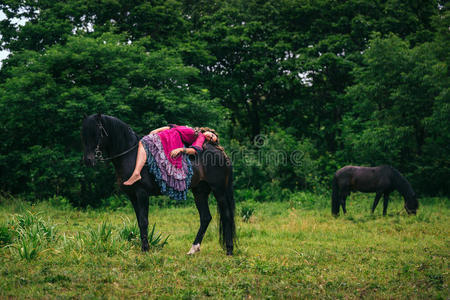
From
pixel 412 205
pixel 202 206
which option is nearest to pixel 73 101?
pixel 202 206

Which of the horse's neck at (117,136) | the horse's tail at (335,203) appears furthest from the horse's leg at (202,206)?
the horse's tail at (335,203)

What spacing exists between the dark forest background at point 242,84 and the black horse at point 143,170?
6.99m

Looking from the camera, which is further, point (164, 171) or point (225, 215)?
point (225, 215)

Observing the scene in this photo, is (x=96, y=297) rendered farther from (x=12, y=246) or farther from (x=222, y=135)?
(x=222, y=135)

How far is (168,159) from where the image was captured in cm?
604

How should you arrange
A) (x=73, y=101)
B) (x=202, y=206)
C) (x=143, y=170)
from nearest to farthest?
(x=143, y=170), (x=202, y=206), (x=73, y=101)

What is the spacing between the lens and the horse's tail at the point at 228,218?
249 inches

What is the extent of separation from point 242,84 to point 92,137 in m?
16.7

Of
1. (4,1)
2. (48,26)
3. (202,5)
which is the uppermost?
(202,5)

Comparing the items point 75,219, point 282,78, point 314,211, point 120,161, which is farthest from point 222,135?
point 120,161

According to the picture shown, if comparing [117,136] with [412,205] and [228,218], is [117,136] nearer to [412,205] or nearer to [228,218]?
[228,218]

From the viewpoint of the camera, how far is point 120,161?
5.86m

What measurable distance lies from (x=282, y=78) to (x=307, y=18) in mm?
4525

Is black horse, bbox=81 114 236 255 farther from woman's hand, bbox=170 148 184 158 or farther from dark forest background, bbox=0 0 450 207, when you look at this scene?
dark forest background, bbox=0 0 450 207
